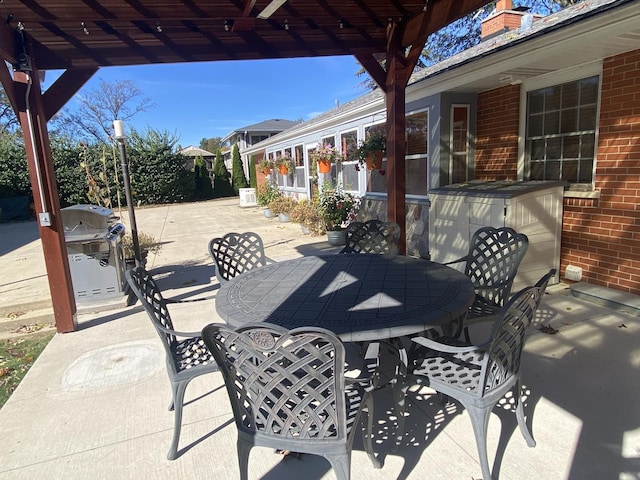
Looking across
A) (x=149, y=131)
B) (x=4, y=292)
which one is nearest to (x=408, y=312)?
(x=4, y=292)

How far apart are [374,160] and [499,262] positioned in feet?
11.3

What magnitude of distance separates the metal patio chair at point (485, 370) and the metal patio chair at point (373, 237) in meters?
1.78

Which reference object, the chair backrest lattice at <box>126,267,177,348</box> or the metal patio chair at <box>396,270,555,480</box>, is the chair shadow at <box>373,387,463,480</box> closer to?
the metal patio chair at <box>396,270,555,480</box>

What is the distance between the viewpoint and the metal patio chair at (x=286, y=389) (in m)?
1.43

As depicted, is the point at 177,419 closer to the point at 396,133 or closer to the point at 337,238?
the point at 396,133

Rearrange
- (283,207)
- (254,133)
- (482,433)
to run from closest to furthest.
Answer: (482,433), (283,207), (254,133)

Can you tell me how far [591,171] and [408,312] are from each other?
3657 mm

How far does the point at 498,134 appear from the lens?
5.32 meters

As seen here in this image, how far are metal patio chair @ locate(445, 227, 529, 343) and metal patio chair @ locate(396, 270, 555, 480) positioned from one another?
56cm

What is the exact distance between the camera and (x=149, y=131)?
2022 centimetres

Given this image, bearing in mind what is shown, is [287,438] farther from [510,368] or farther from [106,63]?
[106,63]

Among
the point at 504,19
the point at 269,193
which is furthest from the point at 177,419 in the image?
the point at 269,193

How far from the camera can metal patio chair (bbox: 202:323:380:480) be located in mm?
1433

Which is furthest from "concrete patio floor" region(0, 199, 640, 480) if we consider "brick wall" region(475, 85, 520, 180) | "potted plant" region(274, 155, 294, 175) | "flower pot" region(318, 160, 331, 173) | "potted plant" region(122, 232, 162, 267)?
"potted plant" region(274, 155, 294, 175)
